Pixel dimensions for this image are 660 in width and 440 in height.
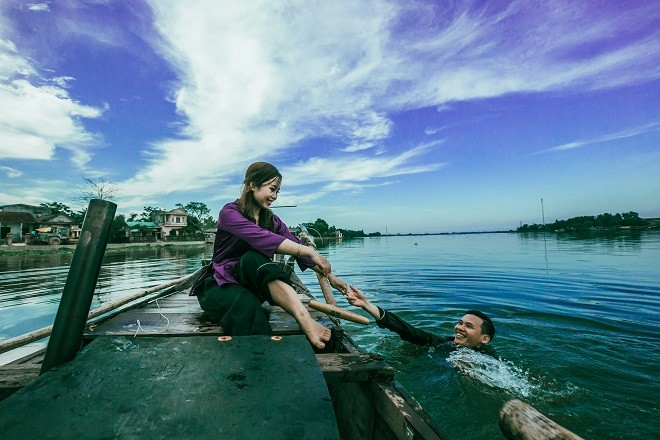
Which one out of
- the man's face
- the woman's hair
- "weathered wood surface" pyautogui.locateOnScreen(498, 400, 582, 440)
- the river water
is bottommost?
the river water

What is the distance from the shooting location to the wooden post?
59.7 inches

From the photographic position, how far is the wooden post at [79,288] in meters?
1.52

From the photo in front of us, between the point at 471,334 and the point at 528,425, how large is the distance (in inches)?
133

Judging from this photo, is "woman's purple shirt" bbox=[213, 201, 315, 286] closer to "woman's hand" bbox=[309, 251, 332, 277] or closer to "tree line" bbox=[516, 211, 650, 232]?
"woman's hand" bbox=[309, 251, 332, 277]

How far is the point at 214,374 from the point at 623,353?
5751 millimetres

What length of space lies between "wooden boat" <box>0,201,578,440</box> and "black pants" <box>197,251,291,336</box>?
64cm

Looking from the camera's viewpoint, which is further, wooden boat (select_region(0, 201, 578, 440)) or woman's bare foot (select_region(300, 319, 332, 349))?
woman's bare foot (select_region(300, 319, 332, 349))

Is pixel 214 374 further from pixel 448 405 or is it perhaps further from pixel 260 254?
pixel 448 405

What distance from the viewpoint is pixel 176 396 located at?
1.26 m

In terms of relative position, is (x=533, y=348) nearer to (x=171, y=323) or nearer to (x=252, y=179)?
(x=252, y=179)

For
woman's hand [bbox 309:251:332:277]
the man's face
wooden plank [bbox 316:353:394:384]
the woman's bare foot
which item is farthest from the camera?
the man's face

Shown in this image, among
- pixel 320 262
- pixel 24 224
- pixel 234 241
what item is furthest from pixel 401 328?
pixel 24 224

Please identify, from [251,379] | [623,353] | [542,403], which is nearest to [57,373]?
[251,379]

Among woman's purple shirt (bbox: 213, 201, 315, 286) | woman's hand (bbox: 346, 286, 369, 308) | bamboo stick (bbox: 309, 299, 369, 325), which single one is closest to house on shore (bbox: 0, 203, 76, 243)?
woman's purple shirt (bbox: 213, 201, 315, 286)
